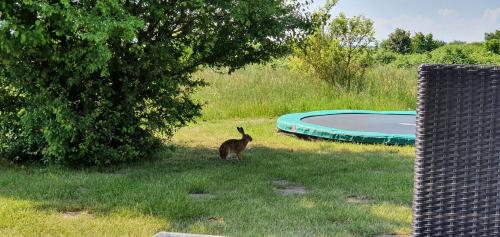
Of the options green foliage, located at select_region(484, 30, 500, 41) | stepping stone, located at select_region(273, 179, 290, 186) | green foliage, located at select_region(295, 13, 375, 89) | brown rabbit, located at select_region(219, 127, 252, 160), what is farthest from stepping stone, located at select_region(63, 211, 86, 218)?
green foliage, located at select_region(484, 30, 500, 41)

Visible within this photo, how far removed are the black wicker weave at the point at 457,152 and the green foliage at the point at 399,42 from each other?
45161mm

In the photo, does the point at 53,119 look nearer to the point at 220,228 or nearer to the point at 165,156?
the point at 165,156

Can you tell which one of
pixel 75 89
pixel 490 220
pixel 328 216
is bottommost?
pixel 328 216

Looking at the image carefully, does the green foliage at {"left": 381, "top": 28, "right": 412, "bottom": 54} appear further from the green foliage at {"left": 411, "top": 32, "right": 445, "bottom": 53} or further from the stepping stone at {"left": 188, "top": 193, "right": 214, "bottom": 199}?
the stepping stone at {"left": 188, "top": 193, "right": 214, "bottom": 199}

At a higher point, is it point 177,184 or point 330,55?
point 330,55

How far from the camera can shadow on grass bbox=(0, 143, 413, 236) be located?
386 cm

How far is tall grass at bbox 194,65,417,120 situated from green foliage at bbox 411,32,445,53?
108 feet

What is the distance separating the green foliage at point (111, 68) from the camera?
206 inches

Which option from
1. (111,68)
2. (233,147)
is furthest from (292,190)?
(111,68)

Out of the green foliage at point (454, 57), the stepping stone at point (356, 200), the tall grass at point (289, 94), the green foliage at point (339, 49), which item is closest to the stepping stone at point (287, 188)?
the stepping stone at point (356, 200)

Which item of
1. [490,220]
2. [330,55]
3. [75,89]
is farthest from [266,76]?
[490,220]

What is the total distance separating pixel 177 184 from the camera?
495 centimetres

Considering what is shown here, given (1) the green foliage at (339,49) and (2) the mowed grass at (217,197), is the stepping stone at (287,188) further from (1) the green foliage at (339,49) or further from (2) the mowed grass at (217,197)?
(1) the green foliage at (339,49)

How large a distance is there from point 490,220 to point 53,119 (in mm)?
4304
